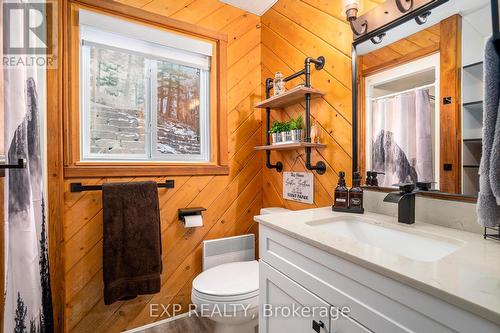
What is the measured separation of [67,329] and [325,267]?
1.65 m

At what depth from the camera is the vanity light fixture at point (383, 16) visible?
1.05 metres

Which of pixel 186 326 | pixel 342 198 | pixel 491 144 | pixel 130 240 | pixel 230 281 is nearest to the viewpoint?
pixel 491 144

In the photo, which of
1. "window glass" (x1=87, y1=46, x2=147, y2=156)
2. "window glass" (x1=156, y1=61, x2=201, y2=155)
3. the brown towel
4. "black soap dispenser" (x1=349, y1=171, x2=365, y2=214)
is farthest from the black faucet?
"window glass" (x1=87, y1=46, x2=147, y2=156)

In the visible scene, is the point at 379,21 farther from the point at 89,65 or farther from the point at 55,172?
the point at 55,172

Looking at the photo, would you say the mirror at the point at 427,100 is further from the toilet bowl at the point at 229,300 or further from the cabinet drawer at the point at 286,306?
the toilet bowl at the point at 229,300

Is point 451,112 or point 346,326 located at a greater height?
point 451,112

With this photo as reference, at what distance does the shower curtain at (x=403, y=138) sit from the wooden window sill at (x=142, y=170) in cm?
115

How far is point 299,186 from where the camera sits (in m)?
1.77

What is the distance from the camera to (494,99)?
52 cm

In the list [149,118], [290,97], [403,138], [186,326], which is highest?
[290,97]

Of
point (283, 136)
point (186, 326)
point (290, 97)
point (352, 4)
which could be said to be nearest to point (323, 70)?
point (290, 97)

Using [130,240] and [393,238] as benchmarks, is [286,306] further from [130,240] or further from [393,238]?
[130,240]

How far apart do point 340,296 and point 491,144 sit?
54 cm

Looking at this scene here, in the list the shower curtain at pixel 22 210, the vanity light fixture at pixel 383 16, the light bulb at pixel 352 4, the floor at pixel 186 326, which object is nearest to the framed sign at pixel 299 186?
the vanity light fixture at pixel 383 16
